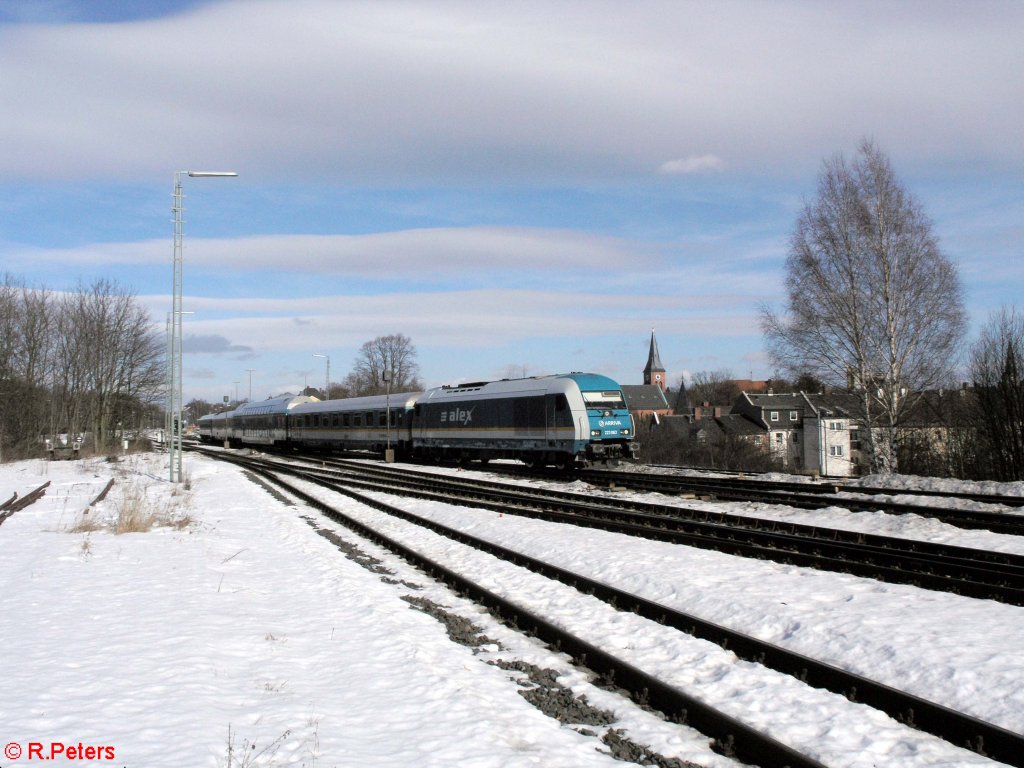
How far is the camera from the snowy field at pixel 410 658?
16.1 ft

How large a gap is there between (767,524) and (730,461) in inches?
1301

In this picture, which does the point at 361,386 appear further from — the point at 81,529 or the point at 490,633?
the point at 490,633

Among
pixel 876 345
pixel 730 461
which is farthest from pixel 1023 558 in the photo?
pixel 730 461

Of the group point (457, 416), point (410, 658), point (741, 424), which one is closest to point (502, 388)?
point (457, 416)

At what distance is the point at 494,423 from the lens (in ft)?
102

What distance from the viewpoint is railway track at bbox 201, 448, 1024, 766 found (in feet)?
15.7

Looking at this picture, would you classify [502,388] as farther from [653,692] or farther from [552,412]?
[653,692]

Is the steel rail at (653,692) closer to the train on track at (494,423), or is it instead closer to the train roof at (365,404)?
the train on track at (494,423)

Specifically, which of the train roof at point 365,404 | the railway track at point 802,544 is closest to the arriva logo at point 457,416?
the train roof at point 365,404

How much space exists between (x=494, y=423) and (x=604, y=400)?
18.4 ft

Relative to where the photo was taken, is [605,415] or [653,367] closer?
[605,415]

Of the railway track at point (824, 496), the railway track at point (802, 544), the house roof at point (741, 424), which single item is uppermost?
the house roof at point (741, 424)

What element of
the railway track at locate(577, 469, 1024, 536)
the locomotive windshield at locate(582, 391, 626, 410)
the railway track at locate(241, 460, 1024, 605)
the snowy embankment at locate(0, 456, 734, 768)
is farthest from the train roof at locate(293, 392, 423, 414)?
the snowy embankment at locate(0, 456, 734, 768)

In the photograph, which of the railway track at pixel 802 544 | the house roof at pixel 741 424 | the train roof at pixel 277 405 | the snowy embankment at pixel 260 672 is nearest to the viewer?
the snowy embankment at pixel 260 672
